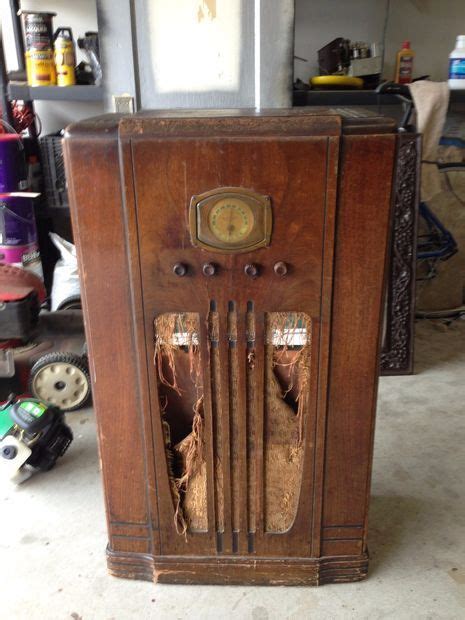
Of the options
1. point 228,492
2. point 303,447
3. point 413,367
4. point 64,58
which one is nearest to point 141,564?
point 228,492

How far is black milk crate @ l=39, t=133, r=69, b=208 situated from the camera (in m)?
2.83

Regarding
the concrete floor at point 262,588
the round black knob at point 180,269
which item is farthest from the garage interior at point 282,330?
the round black knob at point 180,269

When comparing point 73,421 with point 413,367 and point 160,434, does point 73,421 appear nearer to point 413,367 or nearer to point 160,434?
point 160,434

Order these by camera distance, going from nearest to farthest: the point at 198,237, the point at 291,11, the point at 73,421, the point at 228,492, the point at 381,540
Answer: the point at 198,237, the point at 228,492, the point at 381,540, the point at 291,11, the point at 73,421

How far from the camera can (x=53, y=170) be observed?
2.88 metres

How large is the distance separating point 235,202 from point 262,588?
37.7 inches

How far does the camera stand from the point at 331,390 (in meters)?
1.25

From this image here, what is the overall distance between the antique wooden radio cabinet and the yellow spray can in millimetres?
1576

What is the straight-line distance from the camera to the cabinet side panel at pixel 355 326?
1.08m

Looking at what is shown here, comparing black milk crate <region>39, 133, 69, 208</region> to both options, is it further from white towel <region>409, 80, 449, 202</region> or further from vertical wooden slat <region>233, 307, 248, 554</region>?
vertical wooden slat <region>233, 307, 248, 554</region>

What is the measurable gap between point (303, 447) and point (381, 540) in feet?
1.59

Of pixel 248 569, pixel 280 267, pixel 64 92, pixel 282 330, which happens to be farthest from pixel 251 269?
pixel 64 92

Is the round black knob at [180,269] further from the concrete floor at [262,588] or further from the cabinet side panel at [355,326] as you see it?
the concrete floor at [262,588]

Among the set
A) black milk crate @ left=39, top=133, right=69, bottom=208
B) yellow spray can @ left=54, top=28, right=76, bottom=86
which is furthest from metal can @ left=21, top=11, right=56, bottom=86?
black milk crate @ left=39, top=133, right=69, bottom=208
